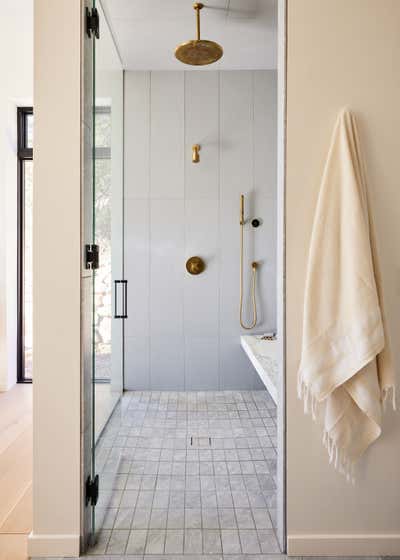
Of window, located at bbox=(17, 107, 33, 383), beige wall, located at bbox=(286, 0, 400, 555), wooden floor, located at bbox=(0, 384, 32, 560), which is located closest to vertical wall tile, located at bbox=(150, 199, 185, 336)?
wooden floor, located at bbox=(0, 384, 32, 560)

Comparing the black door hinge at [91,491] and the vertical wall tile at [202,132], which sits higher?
the vertical wall tile at [202,132]

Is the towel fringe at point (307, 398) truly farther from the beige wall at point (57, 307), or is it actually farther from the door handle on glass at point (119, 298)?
the door handle on glass at point (119, 298)

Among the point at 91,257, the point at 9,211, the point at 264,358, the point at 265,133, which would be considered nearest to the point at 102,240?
the point at 91,257

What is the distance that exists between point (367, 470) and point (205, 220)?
93.8 inches

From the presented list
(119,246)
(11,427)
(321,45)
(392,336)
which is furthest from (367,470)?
(11,427)

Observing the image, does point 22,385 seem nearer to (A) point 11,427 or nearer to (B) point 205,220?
(A) point 11,427

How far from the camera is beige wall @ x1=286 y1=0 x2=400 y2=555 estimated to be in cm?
163

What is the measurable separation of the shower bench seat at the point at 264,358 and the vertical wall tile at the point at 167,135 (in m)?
1.35

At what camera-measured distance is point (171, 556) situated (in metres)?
1.69

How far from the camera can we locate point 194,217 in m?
3.61

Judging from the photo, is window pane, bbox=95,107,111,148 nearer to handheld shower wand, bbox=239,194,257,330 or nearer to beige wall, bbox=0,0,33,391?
handheld shower wand, bbox=239,194,257,330

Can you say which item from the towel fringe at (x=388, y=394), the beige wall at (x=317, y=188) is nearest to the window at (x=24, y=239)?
the beige wall at (x=317, y=188)

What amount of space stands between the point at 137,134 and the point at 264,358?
211cm

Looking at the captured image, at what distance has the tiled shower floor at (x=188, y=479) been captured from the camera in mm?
1791
